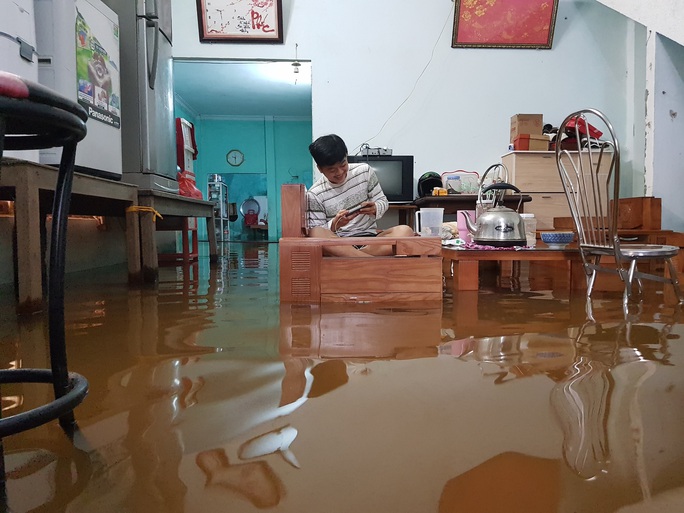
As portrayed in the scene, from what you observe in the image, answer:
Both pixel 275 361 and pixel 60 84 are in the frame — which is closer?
pixel 275 361

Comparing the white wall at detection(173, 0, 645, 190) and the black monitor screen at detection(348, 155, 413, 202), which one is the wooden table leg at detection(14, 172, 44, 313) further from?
the white wall at detection(173, 0, 645, 190)

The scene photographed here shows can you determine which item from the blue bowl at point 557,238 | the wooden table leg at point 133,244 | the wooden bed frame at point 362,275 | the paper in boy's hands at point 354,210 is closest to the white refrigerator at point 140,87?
the wooden table leg at point 133,244

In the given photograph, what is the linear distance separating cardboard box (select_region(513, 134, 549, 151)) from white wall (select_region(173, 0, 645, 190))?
52 cm

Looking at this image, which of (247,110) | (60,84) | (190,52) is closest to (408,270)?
(60,84)

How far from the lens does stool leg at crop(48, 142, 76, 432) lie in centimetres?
Result: 72

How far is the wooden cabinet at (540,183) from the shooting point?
15.1 feet

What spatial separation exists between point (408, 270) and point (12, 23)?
6.36ft

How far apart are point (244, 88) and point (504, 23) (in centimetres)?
460

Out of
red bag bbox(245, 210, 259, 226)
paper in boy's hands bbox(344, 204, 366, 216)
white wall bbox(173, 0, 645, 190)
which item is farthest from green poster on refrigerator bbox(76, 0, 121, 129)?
red bag bbox(245, 210, 259, 226)

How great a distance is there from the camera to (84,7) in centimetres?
256

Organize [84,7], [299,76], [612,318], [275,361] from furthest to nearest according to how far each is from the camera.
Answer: [299,76] → [84,7] → [612,318] → [275,361]

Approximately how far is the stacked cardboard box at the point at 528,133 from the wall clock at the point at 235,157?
664 cm

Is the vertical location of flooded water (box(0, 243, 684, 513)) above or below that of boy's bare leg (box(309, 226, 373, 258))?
below

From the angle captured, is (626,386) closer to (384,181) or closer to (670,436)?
(670,436)
